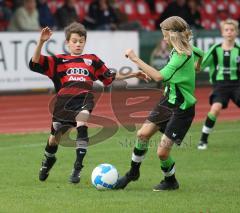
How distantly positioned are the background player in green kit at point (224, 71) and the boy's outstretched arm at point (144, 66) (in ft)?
17.0

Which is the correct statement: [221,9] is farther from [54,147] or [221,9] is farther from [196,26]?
[54,147]

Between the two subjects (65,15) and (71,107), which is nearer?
(71,107)

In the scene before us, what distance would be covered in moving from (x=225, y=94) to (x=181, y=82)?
4.71 meters

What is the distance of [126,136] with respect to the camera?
1597 centimetres

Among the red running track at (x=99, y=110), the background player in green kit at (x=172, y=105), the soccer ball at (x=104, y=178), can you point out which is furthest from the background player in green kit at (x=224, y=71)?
the soccer ball at (x=104, y=178)

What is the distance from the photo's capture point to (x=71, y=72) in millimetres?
11000

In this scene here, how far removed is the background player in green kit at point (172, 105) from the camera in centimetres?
992

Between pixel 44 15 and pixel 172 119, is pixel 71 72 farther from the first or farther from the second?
pixel 44 15

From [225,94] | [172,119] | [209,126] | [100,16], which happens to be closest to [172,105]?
[172,119]

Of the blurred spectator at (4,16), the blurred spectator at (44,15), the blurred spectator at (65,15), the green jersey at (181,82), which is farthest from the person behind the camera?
the blurred spectator at (65,15)

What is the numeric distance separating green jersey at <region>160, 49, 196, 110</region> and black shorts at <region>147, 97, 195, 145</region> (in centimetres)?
7

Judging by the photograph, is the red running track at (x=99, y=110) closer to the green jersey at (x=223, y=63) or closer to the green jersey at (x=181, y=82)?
the green jersey at (x=223, y=63)

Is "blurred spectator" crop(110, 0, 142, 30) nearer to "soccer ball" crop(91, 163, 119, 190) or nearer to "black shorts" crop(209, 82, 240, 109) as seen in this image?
"black shorts" crop(209, 82, 240, 109)

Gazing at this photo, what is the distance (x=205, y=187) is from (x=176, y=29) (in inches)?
80.6
